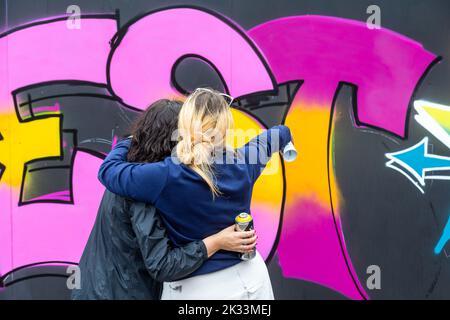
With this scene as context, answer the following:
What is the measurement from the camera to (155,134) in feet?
6.23

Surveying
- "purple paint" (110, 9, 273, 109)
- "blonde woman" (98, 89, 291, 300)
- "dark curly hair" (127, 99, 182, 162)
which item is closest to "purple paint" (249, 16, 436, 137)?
"purple paint" (110, 9, 273, 109)

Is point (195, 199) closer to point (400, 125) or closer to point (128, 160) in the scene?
point (128, 160)

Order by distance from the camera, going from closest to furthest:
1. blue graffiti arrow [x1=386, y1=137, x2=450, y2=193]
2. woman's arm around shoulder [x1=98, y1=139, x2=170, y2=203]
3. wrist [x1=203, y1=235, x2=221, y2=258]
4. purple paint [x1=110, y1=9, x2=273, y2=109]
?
woman's arm around shoulder [x1=98, y1=139, x2=170, y2=203] → wrist [x1=203, y1=235, x2=221, y2=258] → purple paint [x1=110, y1=9, x2=273, y2=109] → blue graffiti arrow [x1=386, y1=137, x2=450, y2=193]

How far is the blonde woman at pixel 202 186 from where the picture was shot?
1781mm

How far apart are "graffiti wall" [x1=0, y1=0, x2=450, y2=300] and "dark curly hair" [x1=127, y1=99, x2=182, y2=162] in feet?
4.45

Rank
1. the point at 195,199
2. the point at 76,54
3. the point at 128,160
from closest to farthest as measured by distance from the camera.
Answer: the point at 195,199 → the point at 128,160 → the point at 76,54

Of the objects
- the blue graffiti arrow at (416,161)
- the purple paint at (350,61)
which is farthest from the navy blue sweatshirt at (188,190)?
the blue graffiti arrow at (416,161)

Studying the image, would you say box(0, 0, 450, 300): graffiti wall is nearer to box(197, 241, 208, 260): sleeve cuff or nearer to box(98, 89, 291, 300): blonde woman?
box(98, 89, 291, 300): blonde woman

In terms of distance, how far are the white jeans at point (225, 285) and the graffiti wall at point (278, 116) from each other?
4.54ft

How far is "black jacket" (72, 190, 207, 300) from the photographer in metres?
1.83

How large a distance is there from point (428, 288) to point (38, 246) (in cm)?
288

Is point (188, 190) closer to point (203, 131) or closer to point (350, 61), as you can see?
point (203, 131)

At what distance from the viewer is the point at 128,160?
193cm

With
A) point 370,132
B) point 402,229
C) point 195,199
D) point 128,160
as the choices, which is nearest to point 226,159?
point 195,199
